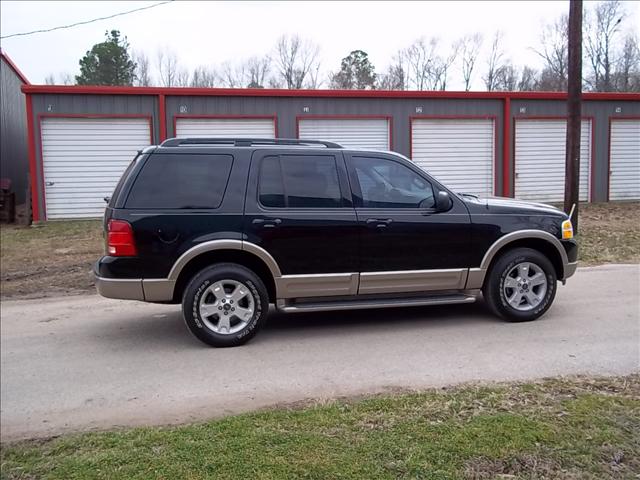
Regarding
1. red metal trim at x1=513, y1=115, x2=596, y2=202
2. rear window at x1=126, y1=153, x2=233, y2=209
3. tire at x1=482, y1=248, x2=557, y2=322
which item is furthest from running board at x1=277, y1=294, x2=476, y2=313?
red metal trim at x1=513, y1=115, x2=596, y2=202

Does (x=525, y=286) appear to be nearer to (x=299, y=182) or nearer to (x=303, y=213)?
(x=303, y=213)

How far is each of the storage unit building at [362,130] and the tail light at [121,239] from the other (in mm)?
12820

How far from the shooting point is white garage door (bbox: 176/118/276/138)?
18.0 m

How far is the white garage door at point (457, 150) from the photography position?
19.5 m

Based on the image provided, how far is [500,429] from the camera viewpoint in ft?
11.9

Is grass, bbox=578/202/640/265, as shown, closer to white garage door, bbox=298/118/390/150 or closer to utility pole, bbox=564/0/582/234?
utility pole, bbox=564/0/582/234

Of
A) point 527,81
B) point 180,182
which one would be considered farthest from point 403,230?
point 527,81

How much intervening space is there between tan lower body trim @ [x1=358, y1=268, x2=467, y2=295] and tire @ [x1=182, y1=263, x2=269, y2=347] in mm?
1107

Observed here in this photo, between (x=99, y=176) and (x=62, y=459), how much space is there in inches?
615

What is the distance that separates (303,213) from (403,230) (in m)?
1.08

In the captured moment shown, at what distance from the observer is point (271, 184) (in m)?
6.03

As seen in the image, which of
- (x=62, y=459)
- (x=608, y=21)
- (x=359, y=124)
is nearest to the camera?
(x=62, y=459)

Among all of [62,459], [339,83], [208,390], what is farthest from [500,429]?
[339,83]

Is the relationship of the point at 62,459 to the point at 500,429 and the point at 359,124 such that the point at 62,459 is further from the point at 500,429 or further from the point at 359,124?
the point at 359,124
